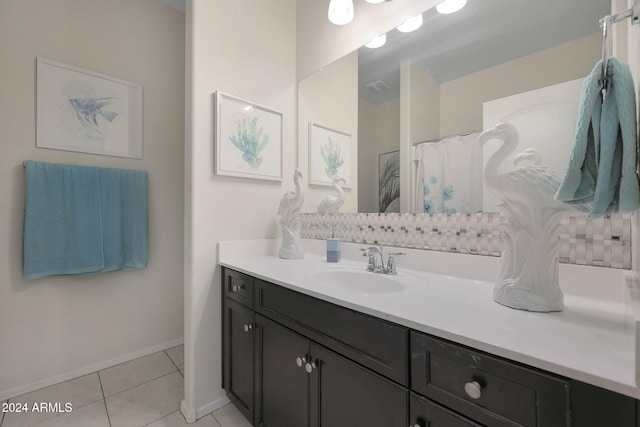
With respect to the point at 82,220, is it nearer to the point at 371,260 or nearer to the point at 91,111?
Result: the point at 91,111

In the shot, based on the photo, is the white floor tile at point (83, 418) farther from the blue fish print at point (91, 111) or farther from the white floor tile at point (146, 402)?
the blue fish print at point (91, 111)

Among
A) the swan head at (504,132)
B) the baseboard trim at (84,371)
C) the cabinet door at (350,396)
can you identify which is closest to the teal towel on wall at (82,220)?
the baseboard trim at (84,371)

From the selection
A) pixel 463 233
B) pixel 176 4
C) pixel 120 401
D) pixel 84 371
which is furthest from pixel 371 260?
pixel 176 4

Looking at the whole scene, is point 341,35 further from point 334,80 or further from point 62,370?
point 62,370

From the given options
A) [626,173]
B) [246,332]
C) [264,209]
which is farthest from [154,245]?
[626,173]

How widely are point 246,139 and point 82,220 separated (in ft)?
4.15

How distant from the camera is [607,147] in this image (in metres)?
0.52

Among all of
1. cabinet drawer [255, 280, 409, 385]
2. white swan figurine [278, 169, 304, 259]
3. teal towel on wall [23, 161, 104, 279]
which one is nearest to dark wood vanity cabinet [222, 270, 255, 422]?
cabinet drawer [255, 280, 409, 385]

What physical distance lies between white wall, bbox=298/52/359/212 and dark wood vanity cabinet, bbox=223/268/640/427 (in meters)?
0.78

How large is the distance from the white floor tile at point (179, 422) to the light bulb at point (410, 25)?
2275 millimetres

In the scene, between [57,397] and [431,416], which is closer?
[431,416]

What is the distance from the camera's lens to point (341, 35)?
1.66 m

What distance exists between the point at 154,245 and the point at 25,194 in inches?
31.6

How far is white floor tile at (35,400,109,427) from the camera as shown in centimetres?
141
